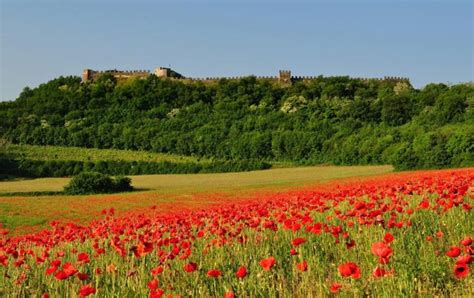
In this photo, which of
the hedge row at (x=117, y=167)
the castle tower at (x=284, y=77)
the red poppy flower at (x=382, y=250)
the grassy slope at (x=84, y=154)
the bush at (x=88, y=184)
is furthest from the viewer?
the castle tower at (x=284, y=77)

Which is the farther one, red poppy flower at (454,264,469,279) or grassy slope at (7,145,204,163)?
grassy slope at (7,145,204,163)

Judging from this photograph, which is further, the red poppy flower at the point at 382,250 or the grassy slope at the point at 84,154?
the grassy slope at the point at 84,154

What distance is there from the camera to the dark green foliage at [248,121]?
66.4 m

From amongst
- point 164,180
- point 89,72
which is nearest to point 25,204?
point 164,180

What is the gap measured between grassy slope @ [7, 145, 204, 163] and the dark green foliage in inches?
130

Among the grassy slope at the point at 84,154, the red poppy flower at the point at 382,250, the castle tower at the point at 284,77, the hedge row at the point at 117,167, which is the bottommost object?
the red poppy flower at the point at 382,250

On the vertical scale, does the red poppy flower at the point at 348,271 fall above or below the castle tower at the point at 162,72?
below

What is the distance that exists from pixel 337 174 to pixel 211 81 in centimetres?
8468

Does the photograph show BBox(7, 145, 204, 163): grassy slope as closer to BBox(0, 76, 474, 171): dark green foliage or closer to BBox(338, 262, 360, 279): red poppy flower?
BBox(0, 76, 474, 171): dark green foliage

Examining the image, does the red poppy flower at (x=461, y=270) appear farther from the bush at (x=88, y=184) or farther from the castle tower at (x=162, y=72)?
the castle tower at (x=162, y=72)

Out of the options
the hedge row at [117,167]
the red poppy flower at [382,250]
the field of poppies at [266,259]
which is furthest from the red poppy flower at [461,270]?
the hedge row at [117,167]

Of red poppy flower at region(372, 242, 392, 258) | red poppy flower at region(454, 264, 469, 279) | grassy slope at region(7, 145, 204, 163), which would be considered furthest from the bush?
red poppy flower at region(454, 264, 469, 279)

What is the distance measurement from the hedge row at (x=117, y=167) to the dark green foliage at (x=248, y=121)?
164 millimetres

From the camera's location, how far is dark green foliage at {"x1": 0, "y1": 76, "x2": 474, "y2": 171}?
66375 mm
